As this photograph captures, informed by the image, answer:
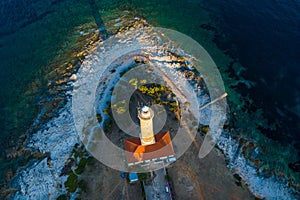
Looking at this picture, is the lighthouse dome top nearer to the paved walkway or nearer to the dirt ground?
the paved walkway

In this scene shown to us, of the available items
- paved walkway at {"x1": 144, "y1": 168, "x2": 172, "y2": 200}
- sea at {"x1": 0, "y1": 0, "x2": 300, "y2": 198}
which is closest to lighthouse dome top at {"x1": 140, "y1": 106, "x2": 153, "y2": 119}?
paved walkway at {"x1": 144, "y1": 168, "x2": 172, "y2": 200}

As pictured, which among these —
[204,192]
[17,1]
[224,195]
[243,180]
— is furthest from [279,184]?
[17,1]

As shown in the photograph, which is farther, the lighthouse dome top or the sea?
the sea

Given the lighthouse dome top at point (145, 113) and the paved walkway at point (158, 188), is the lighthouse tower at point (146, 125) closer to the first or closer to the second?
the lighthouse dome top at point (145, 113)

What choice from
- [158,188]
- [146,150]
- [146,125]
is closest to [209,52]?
[146,150]

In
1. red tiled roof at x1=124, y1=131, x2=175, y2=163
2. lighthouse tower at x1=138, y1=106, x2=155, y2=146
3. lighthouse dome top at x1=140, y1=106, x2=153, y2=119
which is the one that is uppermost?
lighthouse dome top at x1=140, y1=106, x2=153, y2=119

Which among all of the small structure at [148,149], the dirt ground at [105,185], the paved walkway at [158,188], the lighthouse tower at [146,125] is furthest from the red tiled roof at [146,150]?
the dirt ground at [105,185]
